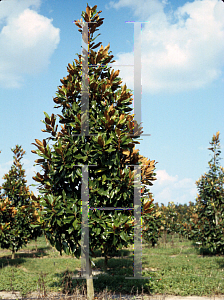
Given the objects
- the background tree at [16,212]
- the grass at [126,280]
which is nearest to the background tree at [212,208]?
the grass at [126,280]

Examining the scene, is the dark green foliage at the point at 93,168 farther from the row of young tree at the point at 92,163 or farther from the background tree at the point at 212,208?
the background tree at the point at 212,208

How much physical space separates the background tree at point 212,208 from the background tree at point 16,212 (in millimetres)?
9834

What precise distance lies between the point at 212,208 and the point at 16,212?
37.0 feet

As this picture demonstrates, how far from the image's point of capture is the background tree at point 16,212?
44.0 feet

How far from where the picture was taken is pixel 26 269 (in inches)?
515

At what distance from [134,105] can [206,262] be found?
32.3ft

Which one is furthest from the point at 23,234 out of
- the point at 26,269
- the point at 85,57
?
the point at 85,57

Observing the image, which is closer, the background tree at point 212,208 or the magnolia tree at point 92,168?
the magnolia tree at point 92,168

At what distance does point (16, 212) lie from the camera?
45.9ft

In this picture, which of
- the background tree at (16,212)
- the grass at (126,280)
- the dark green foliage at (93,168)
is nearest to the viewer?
the dark green foliage at (93,168)

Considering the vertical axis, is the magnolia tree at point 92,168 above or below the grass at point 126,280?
above

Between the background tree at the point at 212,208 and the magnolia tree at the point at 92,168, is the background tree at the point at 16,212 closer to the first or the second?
the magnolia tree at the point at 92,168

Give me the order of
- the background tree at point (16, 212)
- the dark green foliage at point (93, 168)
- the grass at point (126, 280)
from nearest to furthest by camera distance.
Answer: the dark green foliage at point (93, 168) → the grass at point (126, 280) → the background tree at point (16, 212)

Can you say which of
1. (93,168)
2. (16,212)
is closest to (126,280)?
(93,168)
